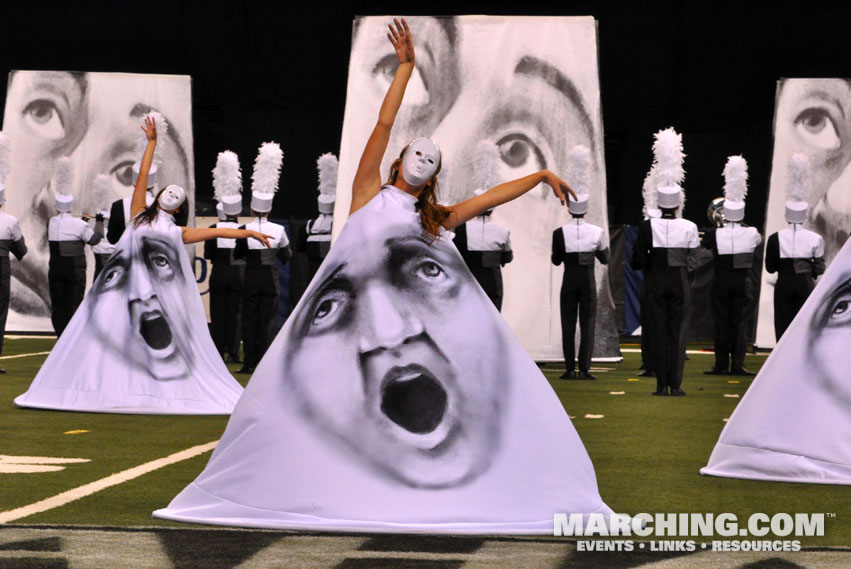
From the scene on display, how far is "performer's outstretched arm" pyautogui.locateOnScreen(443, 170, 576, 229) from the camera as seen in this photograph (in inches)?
190

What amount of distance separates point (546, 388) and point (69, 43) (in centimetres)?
1684

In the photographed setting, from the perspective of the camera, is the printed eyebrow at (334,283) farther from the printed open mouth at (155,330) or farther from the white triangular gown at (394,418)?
the printed open mouth at (155,330)

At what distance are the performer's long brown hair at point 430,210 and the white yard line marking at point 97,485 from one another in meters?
1.77

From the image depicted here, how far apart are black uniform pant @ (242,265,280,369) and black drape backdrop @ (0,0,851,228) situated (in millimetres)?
7493

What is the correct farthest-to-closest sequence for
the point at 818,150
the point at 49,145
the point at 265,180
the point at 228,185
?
the point at 49,145
the point at 818,150
the point at 228,185
the point at 265,180

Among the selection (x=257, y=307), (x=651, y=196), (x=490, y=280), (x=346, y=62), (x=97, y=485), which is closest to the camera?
(x=97, y=485)

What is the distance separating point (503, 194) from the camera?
16.1 ft

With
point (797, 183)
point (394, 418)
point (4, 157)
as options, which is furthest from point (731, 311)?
point (394, 418)

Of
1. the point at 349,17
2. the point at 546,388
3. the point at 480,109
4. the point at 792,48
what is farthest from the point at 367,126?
the point at 546,388

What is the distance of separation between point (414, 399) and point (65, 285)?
35.7ft

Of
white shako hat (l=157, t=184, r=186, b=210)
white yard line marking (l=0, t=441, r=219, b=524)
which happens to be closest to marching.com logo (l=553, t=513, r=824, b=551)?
white yard line marking (l=0, t=441, r=219, b=524)

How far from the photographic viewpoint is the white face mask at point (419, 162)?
16.5 ft

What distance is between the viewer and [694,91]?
1970 centimetres

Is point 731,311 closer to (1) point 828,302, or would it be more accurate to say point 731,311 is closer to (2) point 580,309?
(2) point 580,309
